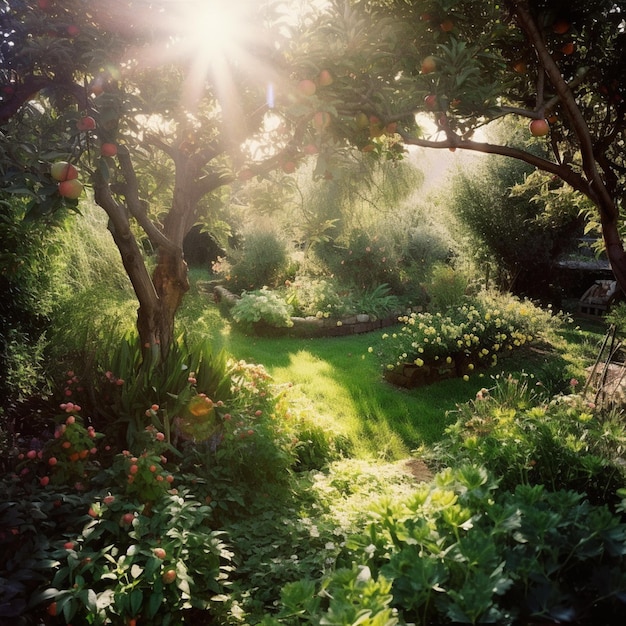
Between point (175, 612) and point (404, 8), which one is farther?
point (404, 8)

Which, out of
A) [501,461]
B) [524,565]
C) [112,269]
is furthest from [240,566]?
[112,269]

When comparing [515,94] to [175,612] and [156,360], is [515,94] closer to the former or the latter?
[156,360]

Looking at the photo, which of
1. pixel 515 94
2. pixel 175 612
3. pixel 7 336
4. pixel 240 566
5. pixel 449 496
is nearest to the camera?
pixel 449 496

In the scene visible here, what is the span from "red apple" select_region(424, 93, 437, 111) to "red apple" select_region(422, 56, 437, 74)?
0.13 meters

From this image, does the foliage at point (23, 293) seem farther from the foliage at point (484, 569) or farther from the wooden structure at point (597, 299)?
the wooden structure at point (597, 299)

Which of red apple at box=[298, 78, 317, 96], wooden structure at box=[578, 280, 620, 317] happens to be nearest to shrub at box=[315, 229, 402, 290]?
wooden structure at box=[578, 280, 620, 317]

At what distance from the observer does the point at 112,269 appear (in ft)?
23.3

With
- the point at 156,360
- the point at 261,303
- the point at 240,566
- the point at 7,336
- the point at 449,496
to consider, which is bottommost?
the point at 240,566

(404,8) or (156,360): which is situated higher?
(404,8)

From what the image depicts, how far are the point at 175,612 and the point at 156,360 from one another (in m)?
2.23

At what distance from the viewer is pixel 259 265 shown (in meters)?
13.2

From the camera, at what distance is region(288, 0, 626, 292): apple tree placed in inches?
102

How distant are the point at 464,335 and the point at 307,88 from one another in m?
5.06

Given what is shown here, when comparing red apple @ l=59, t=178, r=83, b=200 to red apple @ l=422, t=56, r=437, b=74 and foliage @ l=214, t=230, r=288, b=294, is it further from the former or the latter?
foliage @ l=214, t=230, r=288, b=294
